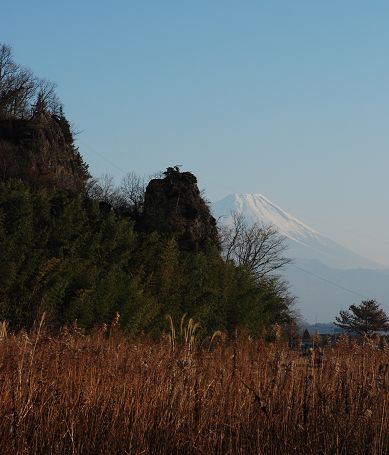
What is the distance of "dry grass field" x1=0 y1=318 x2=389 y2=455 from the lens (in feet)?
22.4

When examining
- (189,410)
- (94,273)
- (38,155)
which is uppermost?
(38,155)

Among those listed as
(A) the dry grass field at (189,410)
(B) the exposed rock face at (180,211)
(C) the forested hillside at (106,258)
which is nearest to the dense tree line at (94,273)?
(C) the forested hillside at (106,258)

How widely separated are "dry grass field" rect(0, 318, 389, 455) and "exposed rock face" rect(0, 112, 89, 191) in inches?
761

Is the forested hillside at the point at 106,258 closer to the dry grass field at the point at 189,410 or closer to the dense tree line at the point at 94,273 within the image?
the dense tree line at the point at 94,273

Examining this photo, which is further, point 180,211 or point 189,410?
point 180,211

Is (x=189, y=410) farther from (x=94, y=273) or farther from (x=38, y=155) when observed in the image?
(x=38, y=155)

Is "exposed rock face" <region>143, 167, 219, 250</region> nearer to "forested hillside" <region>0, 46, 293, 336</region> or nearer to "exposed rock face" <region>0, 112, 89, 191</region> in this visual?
"forested hillside" <region>0, 46, 293, 336</region>

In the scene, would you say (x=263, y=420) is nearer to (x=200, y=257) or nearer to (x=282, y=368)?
(x=282, y=368)

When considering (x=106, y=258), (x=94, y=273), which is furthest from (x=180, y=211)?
(x=94, y=273)

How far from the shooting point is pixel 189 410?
23.7 feet

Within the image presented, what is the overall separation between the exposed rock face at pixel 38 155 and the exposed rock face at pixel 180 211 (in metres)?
3.06

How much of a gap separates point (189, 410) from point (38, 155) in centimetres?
2401

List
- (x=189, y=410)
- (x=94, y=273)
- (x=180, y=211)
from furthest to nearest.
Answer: (x=180, y=211)
(x=94, y=273)
(x=189, y=410)

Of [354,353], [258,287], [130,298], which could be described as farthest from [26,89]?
[354,353]
